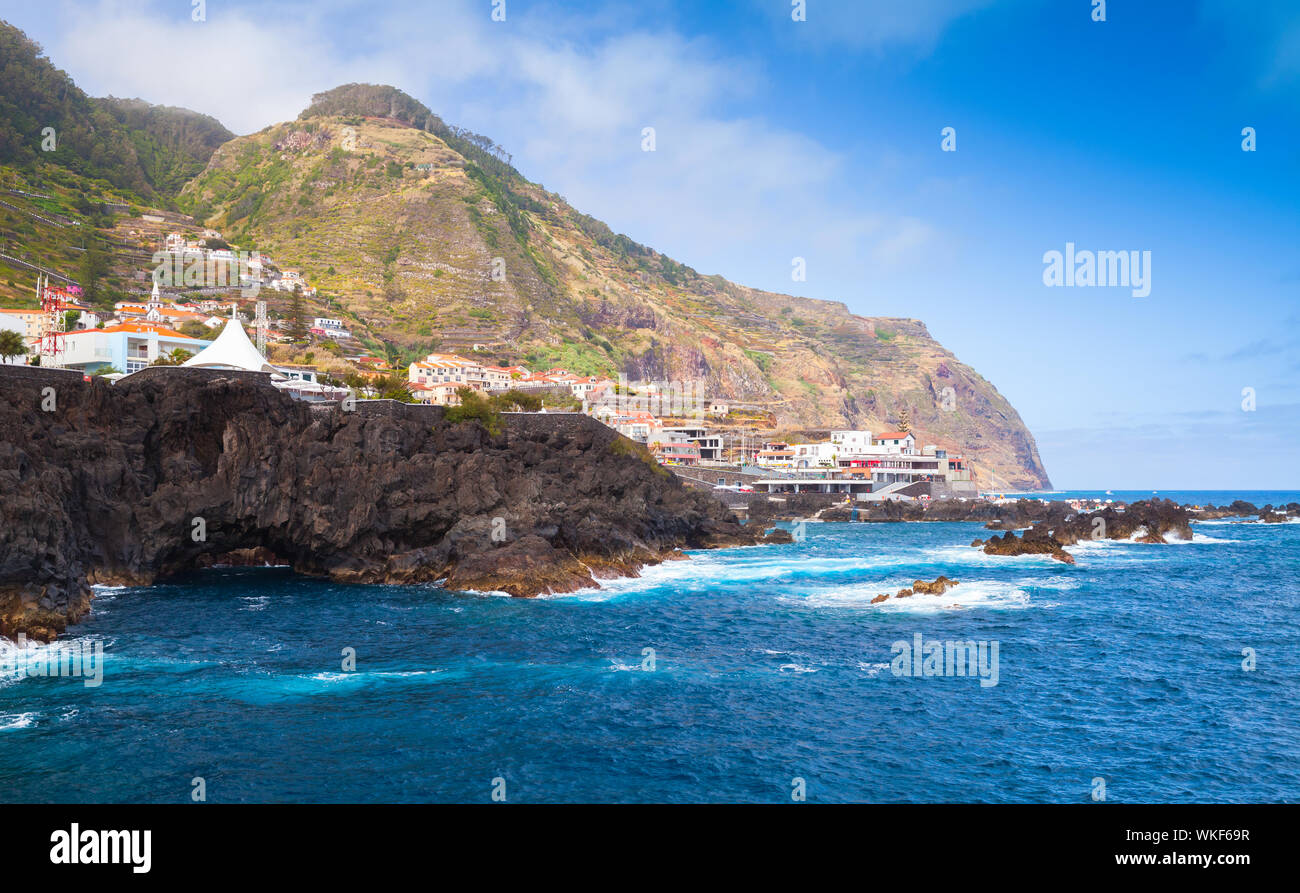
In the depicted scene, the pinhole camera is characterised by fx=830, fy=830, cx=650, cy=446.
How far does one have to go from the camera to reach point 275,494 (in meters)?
49.9

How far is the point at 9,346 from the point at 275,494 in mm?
27956

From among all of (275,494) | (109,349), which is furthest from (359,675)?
(109,349)

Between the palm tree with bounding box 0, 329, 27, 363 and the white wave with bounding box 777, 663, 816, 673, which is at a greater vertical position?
the palm tree with bounding box 0, 329, 27, 363

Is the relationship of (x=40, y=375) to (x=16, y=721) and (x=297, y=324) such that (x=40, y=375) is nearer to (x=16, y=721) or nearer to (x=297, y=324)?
(x=16, y=721)

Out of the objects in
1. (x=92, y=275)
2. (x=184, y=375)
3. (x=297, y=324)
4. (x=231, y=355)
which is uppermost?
(x=92, y=275)

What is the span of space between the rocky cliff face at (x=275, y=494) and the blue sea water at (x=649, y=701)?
3211mm

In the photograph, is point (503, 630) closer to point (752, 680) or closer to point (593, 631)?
point (593, 631)

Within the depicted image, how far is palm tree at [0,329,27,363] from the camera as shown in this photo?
59.6 meters

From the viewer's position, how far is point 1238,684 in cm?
2989

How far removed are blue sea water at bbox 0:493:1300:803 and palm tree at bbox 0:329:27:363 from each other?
27236 millimetres

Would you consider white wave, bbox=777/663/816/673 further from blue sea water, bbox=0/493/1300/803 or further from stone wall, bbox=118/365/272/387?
stone wall, bbox=118/365/272/387

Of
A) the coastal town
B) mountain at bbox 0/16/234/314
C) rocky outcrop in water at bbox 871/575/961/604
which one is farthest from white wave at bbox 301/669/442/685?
mountain at bbox 0/16/234/314

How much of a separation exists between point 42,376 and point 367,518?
19506 millimetres
